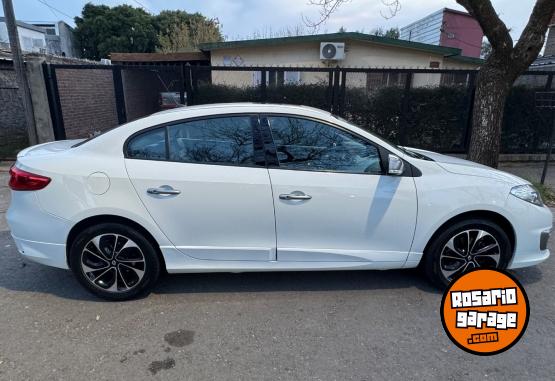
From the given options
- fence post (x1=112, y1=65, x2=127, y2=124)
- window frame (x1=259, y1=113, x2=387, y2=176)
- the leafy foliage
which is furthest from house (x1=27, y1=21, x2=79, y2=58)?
window frame (x1=259, y1=113, x2=387, y2=176)

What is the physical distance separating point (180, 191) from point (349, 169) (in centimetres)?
135

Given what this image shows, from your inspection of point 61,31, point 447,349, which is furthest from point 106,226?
point 61,31

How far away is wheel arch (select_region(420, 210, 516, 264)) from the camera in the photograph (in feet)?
9.66

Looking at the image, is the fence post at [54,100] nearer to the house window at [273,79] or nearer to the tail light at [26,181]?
the house window at [273,79]

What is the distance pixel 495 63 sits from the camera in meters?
5.60

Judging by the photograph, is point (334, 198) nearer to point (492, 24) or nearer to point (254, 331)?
point (254, 331)

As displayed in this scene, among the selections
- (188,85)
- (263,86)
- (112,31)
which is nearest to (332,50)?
(263,86)

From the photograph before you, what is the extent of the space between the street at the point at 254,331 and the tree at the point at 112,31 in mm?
36673

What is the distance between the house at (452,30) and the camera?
2041 centimetres

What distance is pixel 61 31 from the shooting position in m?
35.0

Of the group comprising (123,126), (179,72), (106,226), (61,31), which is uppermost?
(61,31)

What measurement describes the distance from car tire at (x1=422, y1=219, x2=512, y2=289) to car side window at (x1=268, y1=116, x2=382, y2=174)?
0.86 m

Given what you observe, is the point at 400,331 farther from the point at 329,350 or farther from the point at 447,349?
the point at 329,350

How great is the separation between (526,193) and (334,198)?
171 cm
